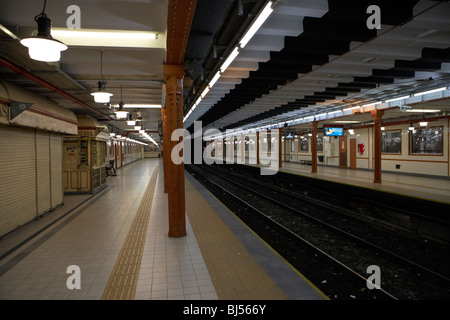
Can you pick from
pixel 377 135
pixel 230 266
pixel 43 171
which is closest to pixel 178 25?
pixel 230 266

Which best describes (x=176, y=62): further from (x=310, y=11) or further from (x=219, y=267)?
(x=219, y=267)

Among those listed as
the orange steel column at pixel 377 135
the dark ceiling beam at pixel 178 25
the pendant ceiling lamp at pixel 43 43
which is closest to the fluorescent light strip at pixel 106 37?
the dark ceiling beam at pixel 178 25

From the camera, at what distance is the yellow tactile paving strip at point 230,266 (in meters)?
3.39

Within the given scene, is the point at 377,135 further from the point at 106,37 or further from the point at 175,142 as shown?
the point at 106,37

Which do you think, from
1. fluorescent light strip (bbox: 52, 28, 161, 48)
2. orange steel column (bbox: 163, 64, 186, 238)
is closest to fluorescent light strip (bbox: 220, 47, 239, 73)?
orange steel column (bbox: 163, 64, 186, 238)

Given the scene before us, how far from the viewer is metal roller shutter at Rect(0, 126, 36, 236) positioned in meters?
5.67

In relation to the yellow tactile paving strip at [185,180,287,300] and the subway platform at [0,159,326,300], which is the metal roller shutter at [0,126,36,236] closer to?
the subway platform at [0,159,326,300]

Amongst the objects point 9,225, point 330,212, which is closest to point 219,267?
point 9,225

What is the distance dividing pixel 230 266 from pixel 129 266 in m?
1.57

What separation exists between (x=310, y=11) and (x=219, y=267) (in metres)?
4.07

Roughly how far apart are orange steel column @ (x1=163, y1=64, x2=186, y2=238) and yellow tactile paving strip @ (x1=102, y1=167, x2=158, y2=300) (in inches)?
30.4

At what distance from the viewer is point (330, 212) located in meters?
10.0

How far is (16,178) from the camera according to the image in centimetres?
622
